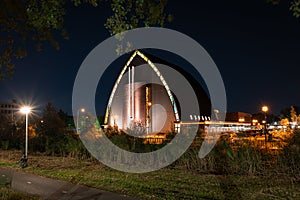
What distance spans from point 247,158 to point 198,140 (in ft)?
8.98

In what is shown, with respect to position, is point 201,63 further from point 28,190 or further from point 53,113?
point 28,190

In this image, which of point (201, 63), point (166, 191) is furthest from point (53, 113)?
point (166, 191)

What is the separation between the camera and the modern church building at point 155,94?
129 feet

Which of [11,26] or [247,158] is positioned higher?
[11,26]

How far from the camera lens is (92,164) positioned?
538 inches

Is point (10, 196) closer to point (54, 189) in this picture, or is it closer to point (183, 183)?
point (54, 189)

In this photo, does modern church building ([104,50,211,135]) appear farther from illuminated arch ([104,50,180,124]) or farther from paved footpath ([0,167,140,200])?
paved footpath ([0,167,140,200])

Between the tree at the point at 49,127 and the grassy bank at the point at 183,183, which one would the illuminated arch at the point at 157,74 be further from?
the grassy bank at the point at 183,183

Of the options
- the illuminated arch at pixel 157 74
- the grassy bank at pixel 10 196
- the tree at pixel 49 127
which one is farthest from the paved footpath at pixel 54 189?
the illuminated arch at pixel 157 74

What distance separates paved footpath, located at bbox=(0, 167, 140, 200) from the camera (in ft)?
24.8

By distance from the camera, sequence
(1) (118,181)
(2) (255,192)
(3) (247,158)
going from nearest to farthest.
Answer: (2) (255,192)
(1) (118,181)
(3) (247,158)

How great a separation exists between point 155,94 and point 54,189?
108ft

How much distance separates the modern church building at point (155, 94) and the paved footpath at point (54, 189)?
28.1m

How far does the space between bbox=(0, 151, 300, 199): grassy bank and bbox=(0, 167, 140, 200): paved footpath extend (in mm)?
417
